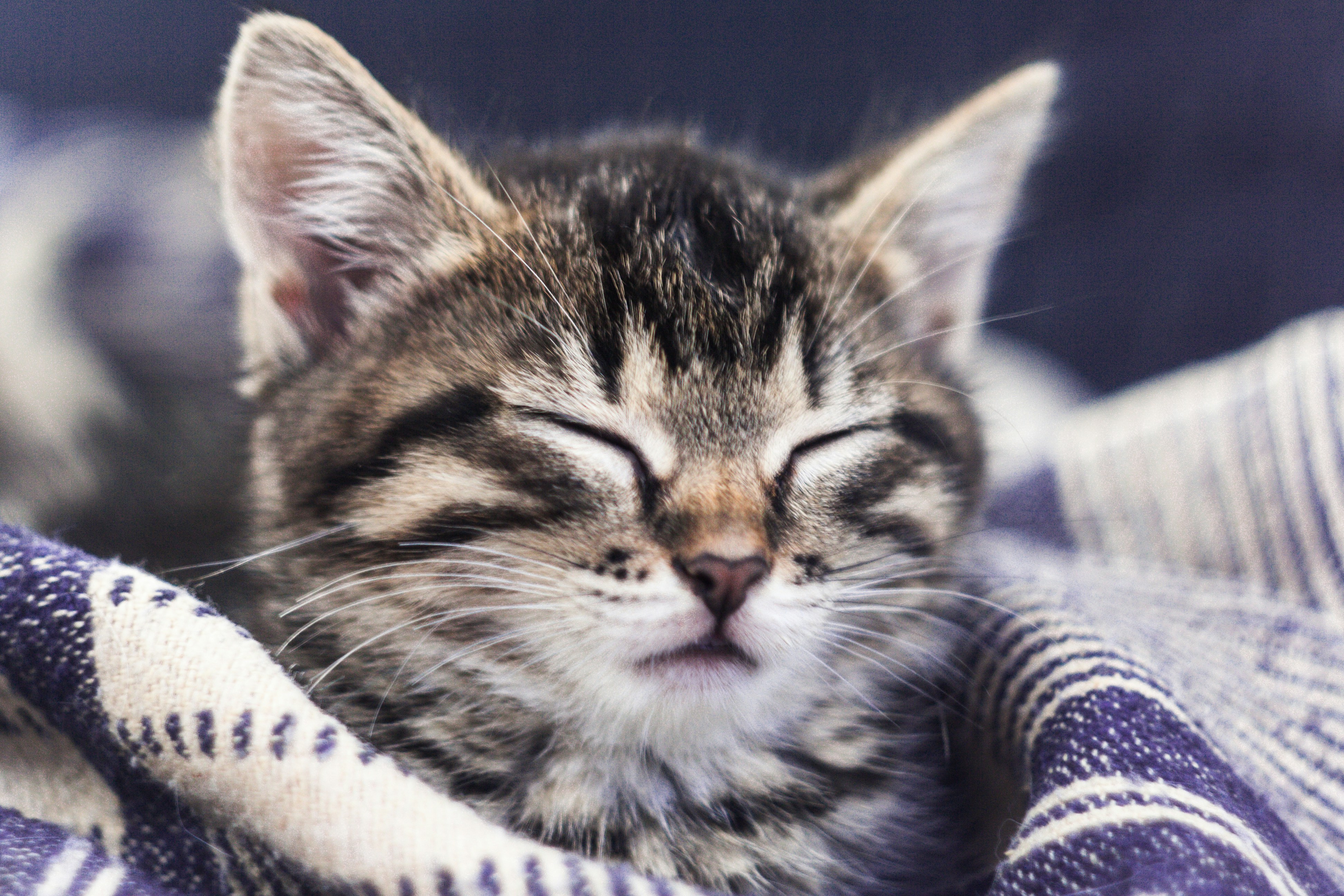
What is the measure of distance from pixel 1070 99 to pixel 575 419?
1055mm

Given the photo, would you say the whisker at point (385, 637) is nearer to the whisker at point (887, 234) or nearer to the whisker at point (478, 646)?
the whisker at point (478, 646)

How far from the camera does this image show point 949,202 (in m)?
0.98

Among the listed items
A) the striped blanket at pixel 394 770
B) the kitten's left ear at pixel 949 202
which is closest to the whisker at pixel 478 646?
the striped blanket at pixel 394 770

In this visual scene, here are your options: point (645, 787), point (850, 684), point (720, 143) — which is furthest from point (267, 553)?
point (720, 143)

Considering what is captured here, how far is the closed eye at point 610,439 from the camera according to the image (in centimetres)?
73

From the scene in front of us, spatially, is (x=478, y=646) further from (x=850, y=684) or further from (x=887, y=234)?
(x=887, y=234)

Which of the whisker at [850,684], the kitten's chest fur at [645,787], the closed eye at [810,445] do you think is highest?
the closed eye at [810,445]

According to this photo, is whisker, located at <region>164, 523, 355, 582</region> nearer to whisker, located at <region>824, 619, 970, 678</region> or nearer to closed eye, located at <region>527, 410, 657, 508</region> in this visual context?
closed eye, located at <region>527, 410, 657, 508</region>

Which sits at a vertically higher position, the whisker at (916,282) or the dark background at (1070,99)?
the dark background at (1070,99)

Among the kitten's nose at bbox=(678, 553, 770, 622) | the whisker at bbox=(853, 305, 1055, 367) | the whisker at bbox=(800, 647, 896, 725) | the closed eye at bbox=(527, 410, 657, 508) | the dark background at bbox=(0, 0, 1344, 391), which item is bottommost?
the whisker at bbox=(800, 647, 896, 725)

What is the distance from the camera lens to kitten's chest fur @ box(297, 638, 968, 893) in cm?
72

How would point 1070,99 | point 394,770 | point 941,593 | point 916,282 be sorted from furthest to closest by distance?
point 1070,99 < point 916,282 < point 941,593 < point 394,770

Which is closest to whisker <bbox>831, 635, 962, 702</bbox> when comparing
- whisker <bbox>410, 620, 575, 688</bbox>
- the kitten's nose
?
the kitten's nose

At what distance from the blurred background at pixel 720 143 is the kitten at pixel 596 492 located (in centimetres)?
36
